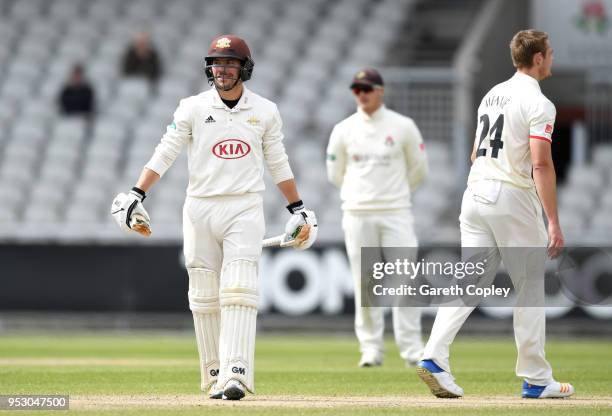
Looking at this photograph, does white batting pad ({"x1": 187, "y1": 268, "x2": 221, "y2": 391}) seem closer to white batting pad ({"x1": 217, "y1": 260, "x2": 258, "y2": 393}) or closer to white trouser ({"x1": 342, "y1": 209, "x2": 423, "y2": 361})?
white batting pad ({"x1": 217, "y1": 260, "x2": 258, "y2": 393})

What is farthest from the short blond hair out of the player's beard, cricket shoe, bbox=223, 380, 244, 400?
cricket shoe, bbox=223, 380, 244, 400

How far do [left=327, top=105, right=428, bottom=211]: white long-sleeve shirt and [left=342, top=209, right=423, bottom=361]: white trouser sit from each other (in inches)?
3.7

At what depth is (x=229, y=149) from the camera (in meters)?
7.32

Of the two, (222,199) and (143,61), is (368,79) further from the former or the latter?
(143,61)

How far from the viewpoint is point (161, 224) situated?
51.2 ft

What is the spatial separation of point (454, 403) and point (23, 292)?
29.9 ft

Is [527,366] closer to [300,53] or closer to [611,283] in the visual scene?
[611,283]

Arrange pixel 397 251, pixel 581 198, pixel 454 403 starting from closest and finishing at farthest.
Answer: pixel 454 403, pixel 397 251, pixel 581 198

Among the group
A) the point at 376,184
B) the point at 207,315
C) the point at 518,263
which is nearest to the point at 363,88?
the point at 376,184

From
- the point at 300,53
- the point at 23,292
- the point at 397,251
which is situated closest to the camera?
the point at 397,251

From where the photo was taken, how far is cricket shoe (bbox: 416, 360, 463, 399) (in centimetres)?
735

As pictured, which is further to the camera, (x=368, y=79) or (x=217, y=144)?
(x=368, y=79)

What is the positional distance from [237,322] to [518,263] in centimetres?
156

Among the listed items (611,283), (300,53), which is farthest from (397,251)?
(300,53)
